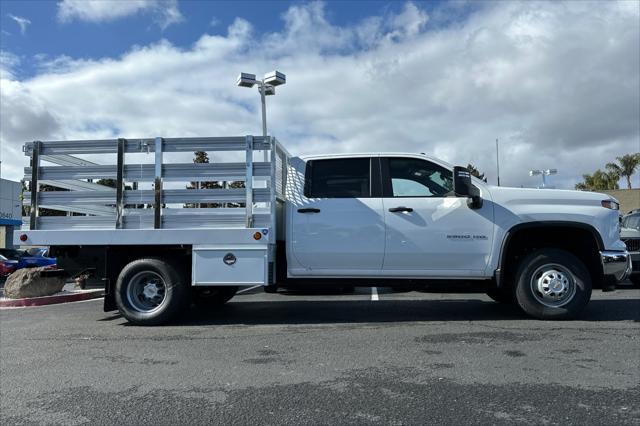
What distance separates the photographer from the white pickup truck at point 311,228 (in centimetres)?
691

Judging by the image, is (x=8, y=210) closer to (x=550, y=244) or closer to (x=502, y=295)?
(x=502, y=295)

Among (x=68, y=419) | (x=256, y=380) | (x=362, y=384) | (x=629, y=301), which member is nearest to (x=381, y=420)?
(x=362, y=384)

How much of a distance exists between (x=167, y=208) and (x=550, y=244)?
519cm

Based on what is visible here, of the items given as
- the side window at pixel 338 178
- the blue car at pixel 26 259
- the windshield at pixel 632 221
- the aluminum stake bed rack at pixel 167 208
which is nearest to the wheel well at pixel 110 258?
the aluminum stake bed rack at pixel 167 208

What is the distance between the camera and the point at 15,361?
5707 mm

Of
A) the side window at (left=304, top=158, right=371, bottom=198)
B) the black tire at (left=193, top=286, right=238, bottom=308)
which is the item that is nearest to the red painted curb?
the black tire at (left=193, top=286, right=238, bottom=308)

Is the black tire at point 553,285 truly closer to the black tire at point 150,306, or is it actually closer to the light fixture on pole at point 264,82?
the black tire at point 150,306

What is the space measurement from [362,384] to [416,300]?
5.05 m

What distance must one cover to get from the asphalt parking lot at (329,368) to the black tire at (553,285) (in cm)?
19

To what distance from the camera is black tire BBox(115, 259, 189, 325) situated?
23.5ft

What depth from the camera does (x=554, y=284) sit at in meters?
6.90

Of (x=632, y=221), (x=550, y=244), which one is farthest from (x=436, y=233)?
(x=632, y=221)

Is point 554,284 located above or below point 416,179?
below

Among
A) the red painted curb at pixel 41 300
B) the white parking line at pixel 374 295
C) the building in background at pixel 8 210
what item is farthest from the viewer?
the building in background at pixel 8 210
